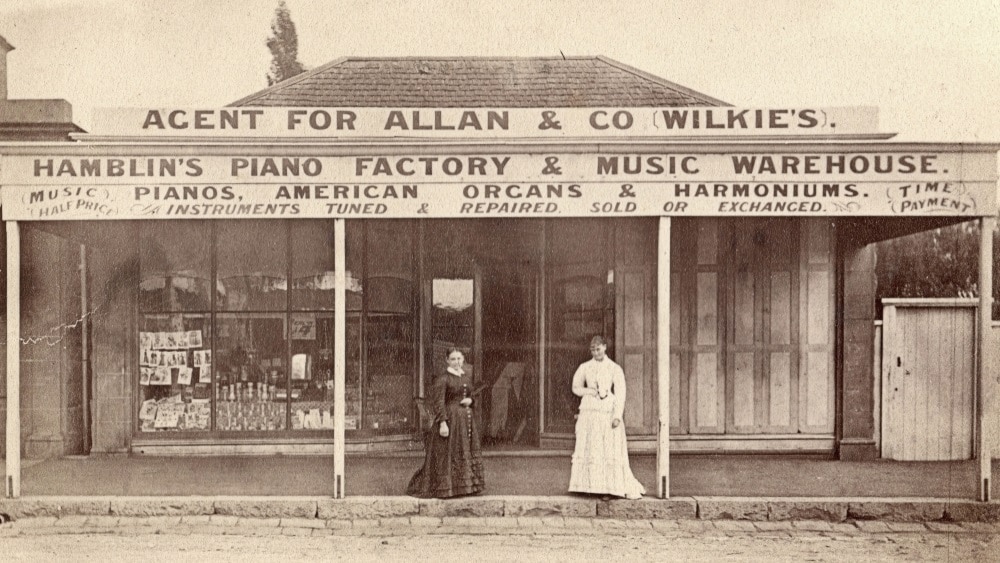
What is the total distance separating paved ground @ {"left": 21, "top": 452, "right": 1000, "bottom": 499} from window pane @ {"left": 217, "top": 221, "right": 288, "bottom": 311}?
1.92 meters

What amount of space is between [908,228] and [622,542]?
5055 millimetres

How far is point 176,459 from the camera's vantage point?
420 inches

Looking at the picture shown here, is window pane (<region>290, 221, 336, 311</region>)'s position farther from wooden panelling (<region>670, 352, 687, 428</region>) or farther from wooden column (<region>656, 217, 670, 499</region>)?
wooden column (<region>656, 217, 670, 499</region>)

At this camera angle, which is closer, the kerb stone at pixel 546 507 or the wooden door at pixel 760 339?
the kerb stone at pixel 546 507

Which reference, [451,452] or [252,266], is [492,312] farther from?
[451,452]

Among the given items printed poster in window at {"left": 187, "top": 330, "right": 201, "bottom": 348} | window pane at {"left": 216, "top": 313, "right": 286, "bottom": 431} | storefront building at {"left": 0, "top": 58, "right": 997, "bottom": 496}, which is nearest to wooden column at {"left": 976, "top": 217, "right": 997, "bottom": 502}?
storefront building at {"left": 0, "top": 58, "right": 997, "bottom": 496}

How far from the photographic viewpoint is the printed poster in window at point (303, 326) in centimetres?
1116

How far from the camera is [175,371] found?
1113cm

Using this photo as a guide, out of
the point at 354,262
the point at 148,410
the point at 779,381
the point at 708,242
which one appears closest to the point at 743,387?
the point at 779,381

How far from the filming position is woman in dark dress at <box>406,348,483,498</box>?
27.8ft

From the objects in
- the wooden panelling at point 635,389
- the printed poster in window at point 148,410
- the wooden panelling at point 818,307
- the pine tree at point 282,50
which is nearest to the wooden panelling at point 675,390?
the wooden panelling at point 635,389

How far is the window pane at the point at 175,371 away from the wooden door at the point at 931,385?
8363 mm

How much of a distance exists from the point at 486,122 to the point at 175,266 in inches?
182

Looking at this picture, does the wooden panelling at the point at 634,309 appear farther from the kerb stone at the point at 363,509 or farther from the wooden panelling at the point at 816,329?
the kerb stone at the point at 363,509
